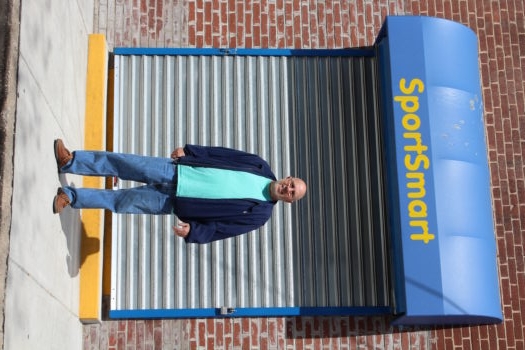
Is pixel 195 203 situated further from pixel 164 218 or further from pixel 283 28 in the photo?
pixel 283 28

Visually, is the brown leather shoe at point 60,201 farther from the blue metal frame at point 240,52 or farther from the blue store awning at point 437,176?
the blue store awning at point 437,176

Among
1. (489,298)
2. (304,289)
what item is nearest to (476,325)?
(489,298)

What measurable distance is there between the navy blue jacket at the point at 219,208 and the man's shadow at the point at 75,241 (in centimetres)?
128

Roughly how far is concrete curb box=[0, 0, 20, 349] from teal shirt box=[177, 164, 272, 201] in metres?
1.43

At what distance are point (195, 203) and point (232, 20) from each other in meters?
3.52

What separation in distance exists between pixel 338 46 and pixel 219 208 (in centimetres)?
359

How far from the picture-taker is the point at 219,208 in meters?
5.54

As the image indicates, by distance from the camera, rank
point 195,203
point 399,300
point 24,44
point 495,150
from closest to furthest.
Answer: point 24,44 < point 195,203 < point 399,300 < point 495,150

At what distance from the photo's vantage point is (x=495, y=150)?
8.23 meters

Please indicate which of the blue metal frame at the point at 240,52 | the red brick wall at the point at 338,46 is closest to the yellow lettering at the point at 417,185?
the red brick wall at the point at 338,46

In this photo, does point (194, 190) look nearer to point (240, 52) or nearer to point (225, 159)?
point (225, 159)

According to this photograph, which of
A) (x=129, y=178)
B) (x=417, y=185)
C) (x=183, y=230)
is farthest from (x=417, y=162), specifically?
(x=129, y=178)

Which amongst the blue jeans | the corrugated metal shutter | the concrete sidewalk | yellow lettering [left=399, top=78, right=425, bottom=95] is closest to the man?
the blue jeans

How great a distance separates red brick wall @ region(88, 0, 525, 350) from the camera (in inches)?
288
